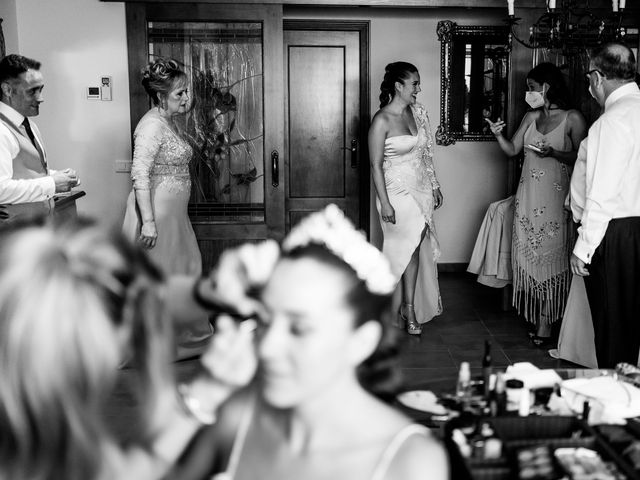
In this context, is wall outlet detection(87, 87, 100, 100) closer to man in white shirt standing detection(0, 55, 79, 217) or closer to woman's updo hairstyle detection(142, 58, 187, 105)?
woman's updo hairstyle detection(142, 58, 187, 105)

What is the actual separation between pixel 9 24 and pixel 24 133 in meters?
1.97

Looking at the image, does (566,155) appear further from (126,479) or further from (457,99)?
(126,479)

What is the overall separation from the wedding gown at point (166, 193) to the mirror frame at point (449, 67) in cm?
273

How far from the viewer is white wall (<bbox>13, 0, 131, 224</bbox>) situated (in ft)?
17.7

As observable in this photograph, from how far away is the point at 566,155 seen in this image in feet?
14.0

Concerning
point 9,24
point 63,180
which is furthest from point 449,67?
point 63,180

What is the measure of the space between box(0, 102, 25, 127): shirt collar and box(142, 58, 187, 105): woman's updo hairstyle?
27.7 inches

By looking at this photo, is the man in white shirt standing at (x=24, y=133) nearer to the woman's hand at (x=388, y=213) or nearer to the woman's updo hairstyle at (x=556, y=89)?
the woman's hand at (x=388, y=213)

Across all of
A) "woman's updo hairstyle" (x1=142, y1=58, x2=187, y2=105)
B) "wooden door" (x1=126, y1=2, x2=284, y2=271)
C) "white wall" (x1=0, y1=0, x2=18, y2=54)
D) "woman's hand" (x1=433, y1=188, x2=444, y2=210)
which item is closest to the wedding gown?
"woman's updo hairstyle" (x1=142, y1=58, x2=187, y2=105)

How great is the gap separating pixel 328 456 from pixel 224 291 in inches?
13.9

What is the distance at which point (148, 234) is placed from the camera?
404 cm

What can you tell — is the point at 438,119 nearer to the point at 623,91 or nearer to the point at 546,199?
the point at 546,199

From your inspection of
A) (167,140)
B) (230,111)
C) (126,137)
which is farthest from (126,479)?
(126,137)

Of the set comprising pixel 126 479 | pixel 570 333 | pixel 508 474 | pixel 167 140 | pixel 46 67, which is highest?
pixel 46 67
